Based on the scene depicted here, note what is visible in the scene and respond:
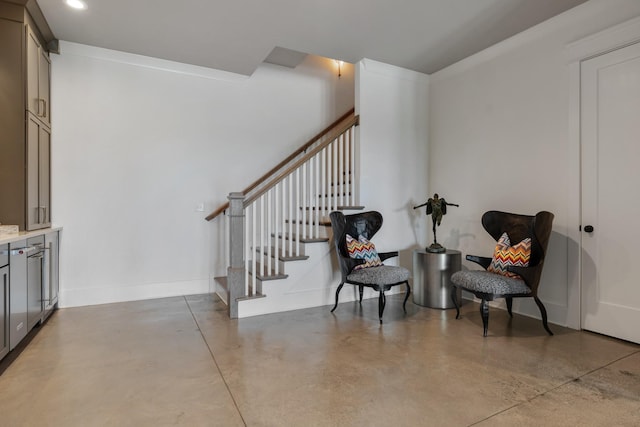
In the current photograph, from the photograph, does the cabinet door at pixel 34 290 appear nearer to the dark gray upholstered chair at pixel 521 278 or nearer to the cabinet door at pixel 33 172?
the cabinet door at pixel 33 172

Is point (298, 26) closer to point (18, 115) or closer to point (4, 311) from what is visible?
point (18, 115)

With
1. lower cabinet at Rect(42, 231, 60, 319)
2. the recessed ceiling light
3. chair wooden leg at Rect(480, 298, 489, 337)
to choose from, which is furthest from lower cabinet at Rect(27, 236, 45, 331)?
chair wooden leg at Rect(480, 298, 489, 337)

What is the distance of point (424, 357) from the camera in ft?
7.99

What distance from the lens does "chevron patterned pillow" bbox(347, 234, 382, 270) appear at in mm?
3574

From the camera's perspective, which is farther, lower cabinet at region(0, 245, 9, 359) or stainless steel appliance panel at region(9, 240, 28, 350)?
stainless steel appliance panel at region(9, 240, 28, 350)

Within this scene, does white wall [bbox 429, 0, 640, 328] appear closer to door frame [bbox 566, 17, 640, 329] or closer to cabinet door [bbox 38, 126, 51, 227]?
door frame [bbox 566, 17, 640, 329]

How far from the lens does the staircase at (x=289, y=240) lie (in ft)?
11.0

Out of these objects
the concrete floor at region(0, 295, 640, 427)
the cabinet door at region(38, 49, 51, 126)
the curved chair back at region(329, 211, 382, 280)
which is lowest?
the concrete floor at region(0, 295, 640, 427)

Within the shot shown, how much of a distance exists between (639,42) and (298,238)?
3.41 metres

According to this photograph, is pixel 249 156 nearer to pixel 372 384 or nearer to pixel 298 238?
pixel 298 238

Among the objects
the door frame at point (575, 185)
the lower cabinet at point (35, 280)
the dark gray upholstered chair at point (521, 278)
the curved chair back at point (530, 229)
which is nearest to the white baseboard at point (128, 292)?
the lower cabinet at point (35, 280)

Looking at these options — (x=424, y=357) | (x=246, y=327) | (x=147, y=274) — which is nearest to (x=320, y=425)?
(x=424, y=357)

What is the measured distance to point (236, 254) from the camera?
132 inches

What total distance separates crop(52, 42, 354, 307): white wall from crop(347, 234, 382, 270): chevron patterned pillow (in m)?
1.78
